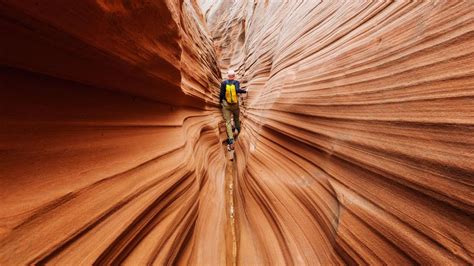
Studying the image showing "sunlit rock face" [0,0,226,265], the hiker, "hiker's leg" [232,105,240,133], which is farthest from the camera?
"hiker's leg" [232,105,240,133]

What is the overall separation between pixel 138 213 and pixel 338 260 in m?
1.14

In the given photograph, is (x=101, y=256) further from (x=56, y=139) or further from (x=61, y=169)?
(x=56, y=139)

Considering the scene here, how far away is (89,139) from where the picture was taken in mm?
951

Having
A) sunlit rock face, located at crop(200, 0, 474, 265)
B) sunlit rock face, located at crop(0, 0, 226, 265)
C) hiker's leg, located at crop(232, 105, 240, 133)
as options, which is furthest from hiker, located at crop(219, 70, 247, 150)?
sunlit rock face, located at crop(0, 0, 226, 265)

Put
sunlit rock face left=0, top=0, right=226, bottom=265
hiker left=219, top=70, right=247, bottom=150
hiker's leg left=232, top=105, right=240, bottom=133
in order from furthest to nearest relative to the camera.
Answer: hiker's leg left=232, top=105, right=240, bottom=133
hiker left=219, top=70, right=247, bottom=150
sunlit rock face left=0, top=0, right=226, bottom=265

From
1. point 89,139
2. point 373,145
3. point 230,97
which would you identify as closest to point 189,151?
point 89,139

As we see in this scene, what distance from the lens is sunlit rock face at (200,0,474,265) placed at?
744mm

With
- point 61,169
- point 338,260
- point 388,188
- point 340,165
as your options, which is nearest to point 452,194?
point 388,188

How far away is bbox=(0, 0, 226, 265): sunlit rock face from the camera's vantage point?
2.14 ft

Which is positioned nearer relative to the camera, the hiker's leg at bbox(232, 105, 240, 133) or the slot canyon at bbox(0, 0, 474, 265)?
the slot canyon at bbox(0, 0, 474, 265)

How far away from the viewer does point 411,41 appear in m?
0.97

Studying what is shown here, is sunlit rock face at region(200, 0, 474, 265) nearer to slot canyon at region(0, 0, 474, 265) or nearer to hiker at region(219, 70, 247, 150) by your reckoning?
slot canyon at region(0, 0, 474, 265)

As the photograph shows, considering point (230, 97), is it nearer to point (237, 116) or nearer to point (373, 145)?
point (237, 116)

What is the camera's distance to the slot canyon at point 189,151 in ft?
2.28
